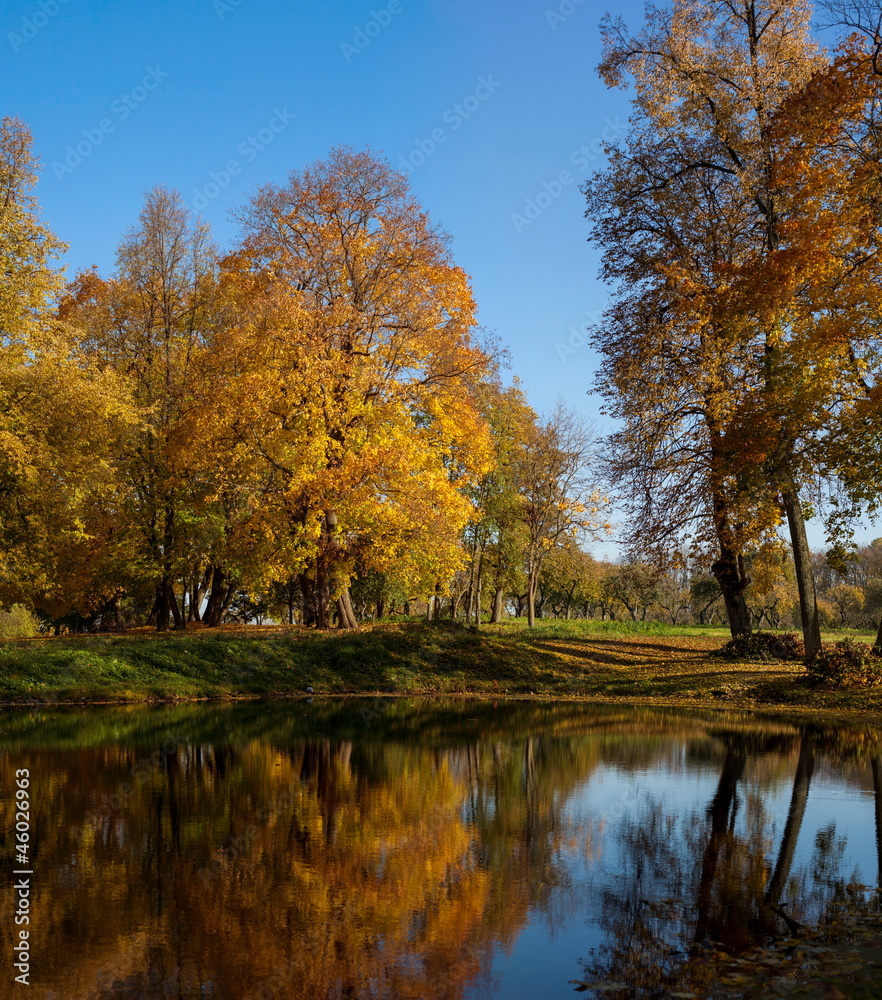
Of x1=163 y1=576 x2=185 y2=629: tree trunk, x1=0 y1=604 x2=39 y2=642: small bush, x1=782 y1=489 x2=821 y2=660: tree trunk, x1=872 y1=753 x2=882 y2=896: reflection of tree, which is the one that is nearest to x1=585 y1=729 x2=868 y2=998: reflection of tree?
x1=872 y1=753 x2=882 y2=896: reflection of tree

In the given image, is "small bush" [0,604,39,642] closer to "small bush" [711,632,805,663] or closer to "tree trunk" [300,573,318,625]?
"tree trunk" [300,573,318,625]

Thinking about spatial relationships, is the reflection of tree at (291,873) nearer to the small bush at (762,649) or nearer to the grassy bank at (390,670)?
the grassy bank at (390,670)

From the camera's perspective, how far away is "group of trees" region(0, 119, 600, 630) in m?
24.5

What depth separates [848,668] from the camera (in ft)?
62.5

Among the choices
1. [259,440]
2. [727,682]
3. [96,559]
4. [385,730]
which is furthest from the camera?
[96,559]

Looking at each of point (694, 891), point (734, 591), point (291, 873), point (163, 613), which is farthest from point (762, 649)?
point (163, 613)

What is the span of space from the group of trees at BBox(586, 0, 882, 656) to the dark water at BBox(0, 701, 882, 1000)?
24.7 feet

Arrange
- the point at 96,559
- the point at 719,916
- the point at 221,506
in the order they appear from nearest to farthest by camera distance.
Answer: the point at 719,916 → the point at 96,559 → the point at 221,506

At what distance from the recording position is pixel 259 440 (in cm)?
2630

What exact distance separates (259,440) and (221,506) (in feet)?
21.8

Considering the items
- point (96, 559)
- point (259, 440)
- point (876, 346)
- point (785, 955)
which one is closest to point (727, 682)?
point (876, 346)

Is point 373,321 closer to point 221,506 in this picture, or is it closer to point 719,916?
point 221,506

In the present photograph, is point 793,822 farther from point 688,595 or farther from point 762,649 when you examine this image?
point 688,595

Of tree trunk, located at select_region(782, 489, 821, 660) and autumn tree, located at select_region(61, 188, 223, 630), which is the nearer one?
tree trunk, located at select_region(782, 489, 821, 660)
